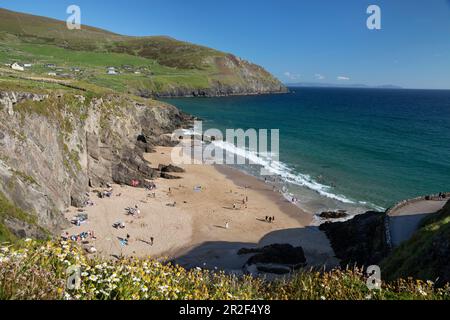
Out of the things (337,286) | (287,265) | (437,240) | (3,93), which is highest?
(3,93)

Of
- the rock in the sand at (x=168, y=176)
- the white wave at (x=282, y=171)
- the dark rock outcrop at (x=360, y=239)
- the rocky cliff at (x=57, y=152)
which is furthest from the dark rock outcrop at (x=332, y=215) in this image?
the rocky cliff at (x=57, y=152)

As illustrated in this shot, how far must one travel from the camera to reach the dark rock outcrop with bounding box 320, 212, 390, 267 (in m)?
26.6

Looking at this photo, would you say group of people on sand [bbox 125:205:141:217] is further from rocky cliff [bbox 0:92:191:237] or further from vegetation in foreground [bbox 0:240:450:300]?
vegetation in foreground [bbox 0:240:450:300]

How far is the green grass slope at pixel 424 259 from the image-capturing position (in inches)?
635

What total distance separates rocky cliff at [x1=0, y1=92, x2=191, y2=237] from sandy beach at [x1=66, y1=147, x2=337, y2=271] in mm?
2651

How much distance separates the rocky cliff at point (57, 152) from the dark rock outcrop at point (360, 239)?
2430cm

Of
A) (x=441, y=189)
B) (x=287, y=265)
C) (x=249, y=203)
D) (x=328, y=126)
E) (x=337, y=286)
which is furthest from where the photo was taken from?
(x=328, y=126)

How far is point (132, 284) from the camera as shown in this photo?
765 cm

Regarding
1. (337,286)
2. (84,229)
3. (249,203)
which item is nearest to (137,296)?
(337,286)

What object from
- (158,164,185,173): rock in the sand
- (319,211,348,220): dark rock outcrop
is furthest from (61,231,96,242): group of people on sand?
(319,211,348,220): dark rock outcrop

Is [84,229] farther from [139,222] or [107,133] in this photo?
[107,133]

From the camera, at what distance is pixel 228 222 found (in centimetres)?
3909

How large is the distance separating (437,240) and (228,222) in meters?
23.8

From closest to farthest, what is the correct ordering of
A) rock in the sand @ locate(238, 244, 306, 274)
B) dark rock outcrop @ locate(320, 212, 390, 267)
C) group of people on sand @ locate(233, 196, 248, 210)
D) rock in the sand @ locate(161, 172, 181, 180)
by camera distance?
1. rock in the sand @ locate(238, 244, 306, 274)
2. dark rock outcrop @ locate(320, 212, 390, 267)
3. group of people on sand @ locate(233, 196, 248, 210)
4. rock in the sand @ locate(161, 172, 181, 180)
